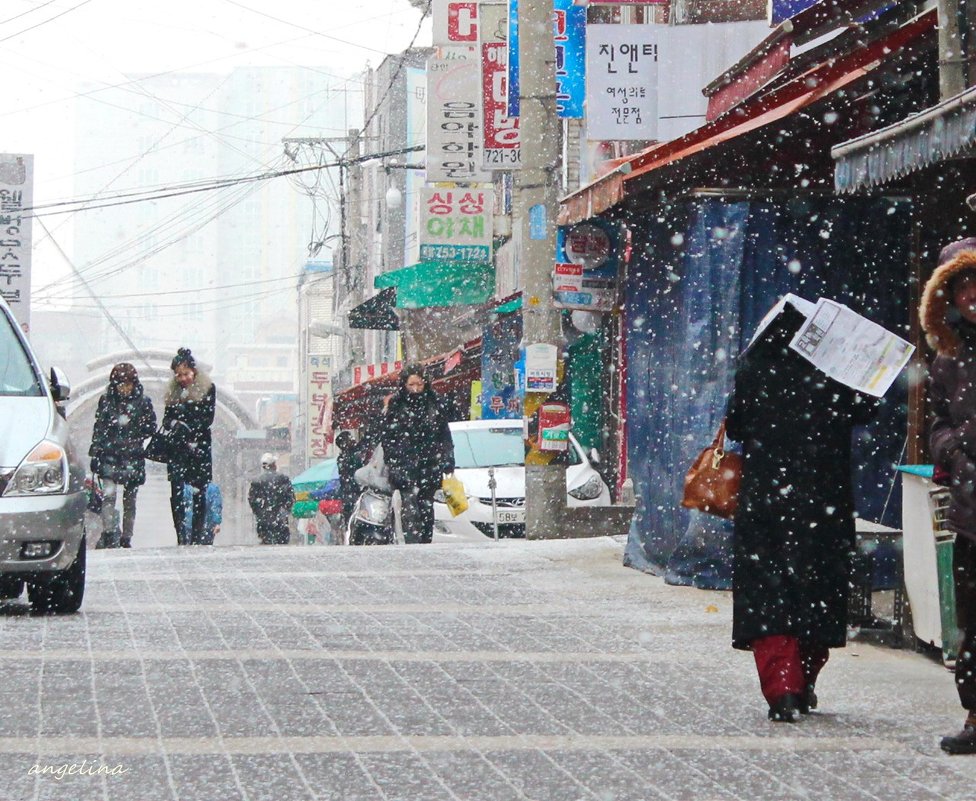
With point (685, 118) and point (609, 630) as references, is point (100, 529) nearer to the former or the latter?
point (685, 118)

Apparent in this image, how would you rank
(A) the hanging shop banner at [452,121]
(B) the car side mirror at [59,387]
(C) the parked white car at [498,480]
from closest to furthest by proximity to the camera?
(B) the car side mirror at [59,387] → (C) the parked white car at [498,480] → (A) the hanging shop banner at [452,121]

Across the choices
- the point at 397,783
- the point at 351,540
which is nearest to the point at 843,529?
the point at 397,783

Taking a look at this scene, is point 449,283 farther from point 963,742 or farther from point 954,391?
point 963,742

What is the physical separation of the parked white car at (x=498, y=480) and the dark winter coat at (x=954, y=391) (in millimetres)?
10788

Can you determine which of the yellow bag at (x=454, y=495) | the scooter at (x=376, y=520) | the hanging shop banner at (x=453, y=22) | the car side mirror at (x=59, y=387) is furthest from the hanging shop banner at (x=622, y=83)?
the hanging shop banner at (x=453, y=22)

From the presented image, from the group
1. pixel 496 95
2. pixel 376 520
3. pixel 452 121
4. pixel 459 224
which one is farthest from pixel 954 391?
pixel 459 224

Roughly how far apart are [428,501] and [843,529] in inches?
366

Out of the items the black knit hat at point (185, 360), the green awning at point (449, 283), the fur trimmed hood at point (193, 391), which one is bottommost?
the fur trimmed hood at point (193, 391)

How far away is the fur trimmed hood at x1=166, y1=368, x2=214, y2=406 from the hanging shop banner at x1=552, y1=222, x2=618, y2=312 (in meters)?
3.50

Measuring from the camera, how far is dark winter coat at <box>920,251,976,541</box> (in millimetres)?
5730

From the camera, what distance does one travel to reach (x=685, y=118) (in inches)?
628

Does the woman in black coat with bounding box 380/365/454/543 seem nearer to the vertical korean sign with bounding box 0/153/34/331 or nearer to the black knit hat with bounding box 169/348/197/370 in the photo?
the black knit hat with bounding box 169/348/197/370

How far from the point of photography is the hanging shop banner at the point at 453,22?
77.4 ft

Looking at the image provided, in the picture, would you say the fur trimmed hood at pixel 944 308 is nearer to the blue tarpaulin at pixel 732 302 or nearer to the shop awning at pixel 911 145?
the shop awning at pixel 911 145
